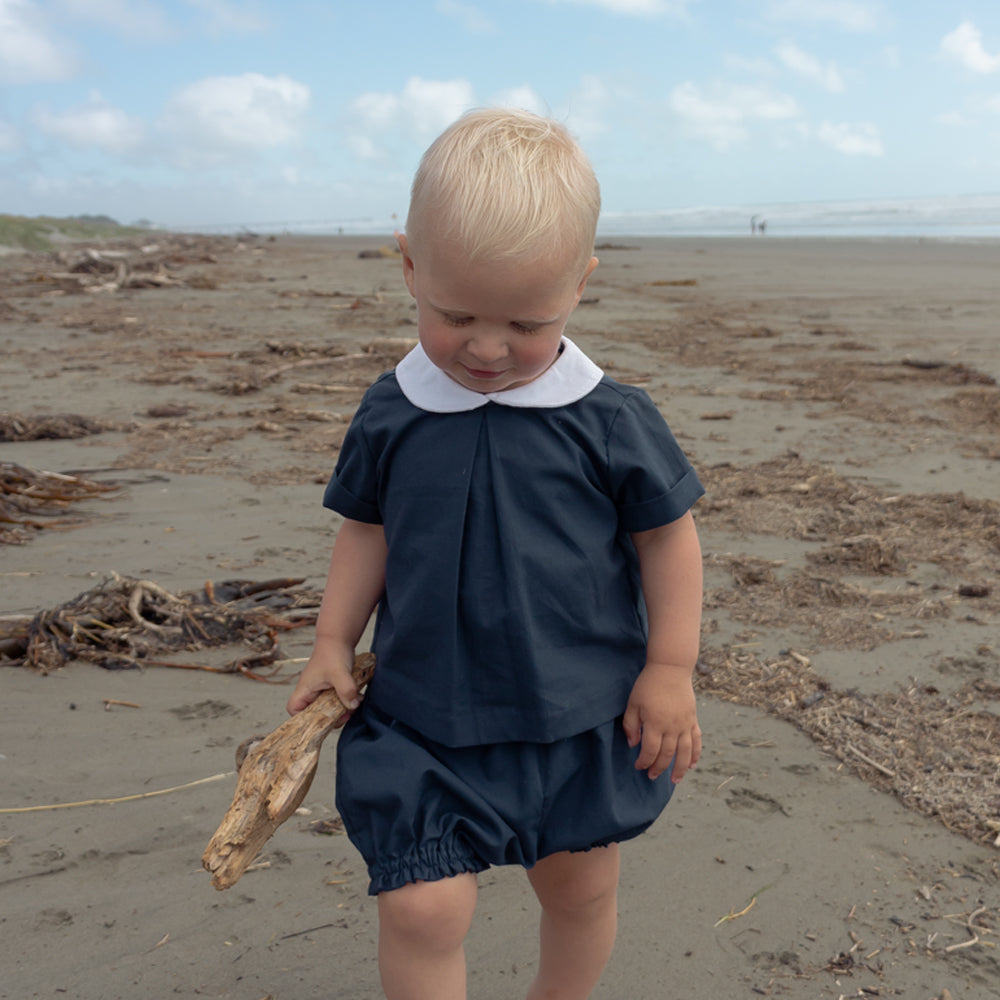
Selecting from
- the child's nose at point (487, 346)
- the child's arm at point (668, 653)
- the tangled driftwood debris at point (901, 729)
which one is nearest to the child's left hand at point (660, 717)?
the child's arm at point (668, 653)

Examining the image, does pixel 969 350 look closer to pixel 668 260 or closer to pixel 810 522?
pixel 810 522

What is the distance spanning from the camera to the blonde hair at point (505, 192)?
1.46 meters

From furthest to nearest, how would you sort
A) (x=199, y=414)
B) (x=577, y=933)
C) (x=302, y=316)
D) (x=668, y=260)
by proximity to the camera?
1. (x=668, y=260)
2. (x=302, y=316)
3. (x=199, y=414)
4. (x=577, y=933)

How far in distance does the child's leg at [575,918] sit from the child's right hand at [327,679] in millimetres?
450

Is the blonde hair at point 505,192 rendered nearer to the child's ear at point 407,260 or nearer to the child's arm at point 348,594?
the child's ear at point 407,260

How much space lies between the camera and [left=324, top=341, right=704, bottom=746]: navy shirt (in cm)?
161

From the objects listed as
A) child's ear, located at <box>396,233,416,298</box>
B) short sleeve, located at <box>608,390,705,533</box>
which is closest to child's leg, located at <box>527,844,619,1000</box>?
short sleeve, located at <box>608,390,705,533</box>

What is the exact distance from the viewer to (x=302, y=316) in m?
11.9

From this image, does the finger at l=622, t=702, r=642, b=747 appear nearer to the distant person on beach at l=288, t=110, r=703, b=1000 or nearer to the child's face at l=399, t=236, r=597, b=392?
the distant person on beach at l=288, t=110, r=703, b=1000

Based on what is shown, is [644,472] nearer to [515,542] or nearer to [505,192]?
[515,542]

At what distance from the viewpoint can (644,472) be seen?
5.35ft

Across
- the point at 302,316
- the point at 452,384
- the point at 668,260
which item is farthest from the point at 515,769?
the point at 668,260

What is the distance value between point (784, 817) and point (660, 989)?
0.67m

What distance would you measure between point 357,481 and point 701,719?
162 cm
